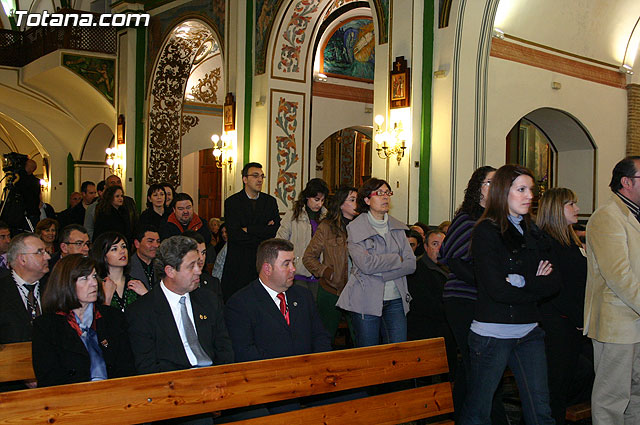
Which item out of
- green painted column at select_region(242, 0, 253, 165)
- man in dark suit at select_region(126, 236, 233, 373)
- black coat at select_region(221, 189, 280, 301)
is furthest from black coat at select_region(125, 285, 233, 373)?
green painted column at select_region(242, 0, 253, 165)

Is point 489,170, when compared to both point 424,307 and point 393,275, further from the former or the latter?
point 424,307

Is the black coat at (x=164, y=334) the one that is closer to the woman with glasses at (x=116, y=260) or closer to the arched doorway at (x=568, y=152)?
the woman with glasses at (x=116, y=260)

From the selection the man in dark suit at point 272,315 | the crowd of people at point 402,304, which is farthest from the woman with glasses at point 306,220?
the man in dark suit at point 272,315

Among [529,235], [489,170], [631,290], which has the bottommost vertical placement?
[631,290]

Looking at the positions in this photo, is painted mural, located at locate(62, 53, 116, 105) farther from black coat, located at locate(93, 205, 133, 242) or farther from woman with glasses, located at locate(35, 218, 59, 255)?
woman with glasses, located at locate(35, 218, 59, 255)

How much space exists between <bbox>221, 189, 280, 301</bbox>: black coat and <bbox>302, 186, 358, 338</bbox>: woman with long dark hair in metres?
1.16

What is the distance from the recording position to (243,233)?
6.05 meters

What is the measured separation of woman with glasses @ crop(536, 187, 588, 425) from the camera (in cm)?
404

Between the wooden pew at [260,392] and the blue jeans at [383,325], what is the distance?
80 centimetres

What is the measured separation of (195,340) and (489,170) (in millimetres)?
1818

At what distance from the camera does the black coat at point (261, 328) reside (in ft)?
11.8

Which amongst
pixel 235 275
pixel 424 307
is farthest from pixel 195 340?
pixel 235 275

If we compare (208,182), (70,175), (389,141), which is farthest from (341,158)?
(389,141)

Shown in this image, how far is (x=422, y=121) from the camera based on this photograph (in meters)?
8.80
